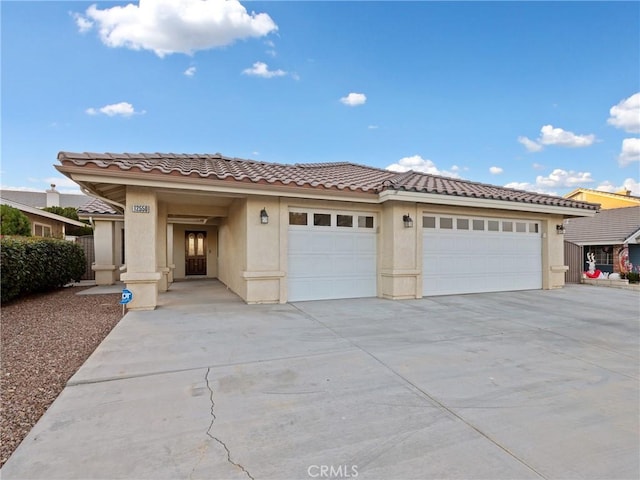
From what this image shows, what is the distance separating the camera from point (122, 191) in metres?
8.03

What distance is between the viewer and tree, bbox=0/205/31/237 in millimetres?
13881

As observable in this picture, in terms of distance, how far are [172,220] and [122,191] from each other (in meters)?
5.77

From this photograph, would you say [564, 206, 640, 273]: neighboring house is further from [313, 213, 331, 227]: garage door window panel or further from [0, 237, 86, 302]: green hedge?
[0, 237, 86, 302]: green hedge

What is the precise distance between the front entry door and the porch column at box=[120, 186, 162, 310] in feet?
29.6

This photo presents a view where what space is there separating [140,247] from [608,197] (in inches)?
1323

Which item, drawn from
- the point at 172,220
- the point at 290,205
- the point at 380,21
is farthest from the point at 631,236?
the point at 172,220

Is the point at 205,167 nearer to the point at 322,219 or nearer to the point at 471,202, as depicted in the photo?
the point at 322,219

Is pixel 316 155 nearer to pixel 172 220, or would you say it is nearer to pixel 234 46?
pixel 234 46

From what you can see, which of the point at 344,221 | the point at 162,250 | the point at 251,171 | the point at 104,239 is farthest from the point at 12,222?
the point at 344,221

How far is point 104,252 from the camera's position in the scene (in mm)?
13203

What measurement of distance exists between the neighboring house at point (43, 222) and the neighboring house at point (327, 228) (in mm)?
11363

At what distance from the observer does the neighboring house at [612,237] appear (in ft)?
63.2

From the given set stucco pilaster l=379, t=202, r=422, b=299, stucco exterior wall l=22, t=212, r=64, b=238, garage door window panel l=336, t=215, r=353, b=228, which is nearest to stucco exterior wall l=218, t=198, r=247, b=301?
garage door window panel l=336, t=215, r=353, b=228

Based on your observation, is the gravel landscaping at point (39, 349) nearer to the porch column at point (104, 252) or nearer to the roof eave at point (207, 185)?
the roof eave at point (207, 185)
